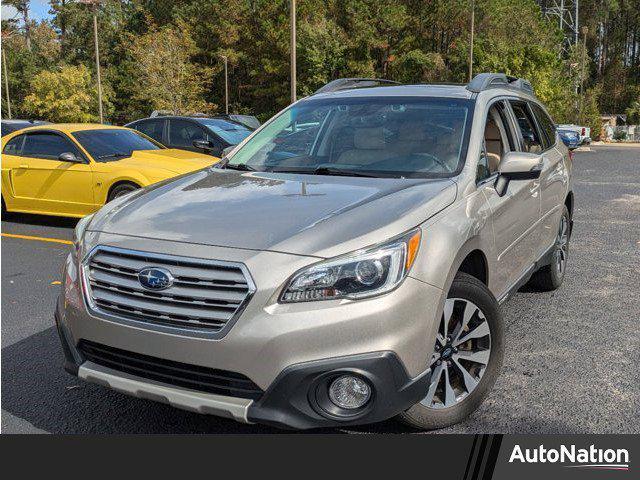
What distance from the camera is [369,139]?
166 inches

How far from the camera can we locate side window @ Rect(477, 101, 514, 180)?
4.08m

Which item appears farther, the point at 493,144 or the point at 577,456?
the point at 493,144

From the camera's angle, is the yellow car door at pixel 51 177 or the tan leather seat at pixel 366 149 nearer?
the tan leather seat at pixel 366 149

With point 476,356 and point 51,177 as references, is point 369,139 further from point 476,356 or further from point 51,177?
point 51,177

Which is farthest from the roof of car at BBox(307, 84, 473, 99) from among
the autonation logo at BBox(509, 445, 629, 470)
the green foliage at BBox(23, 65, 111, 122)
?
the green foliage at BBox(23, 65, 111, 122)

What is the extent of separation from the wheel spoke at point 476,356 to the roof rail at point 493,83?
178cm

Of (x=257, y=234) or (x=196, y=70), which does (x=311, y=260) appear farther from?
(x=196, y=70)

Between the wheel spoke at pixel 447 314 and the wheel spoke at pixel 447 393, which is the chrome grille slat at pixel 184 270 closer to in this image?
the wheel spoke at pixel 447 314

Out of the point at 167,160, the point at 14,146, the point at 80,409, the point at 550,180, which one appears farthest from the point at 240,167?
the point at 14,146

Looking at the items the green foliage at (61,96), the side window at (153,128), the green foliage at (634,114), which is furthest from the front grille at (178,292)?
the green foliage at (634,114)

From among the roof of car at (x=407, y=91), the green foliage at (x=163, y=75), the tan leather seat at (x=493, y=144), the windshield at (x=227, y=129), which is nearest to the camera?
the tan leather seat at (x=493, y=144)

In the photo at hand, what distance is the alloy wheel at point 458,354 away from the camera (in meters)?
3.24

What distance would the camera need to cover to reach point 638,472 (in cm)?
295

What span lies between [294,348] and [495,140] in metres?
2.34
